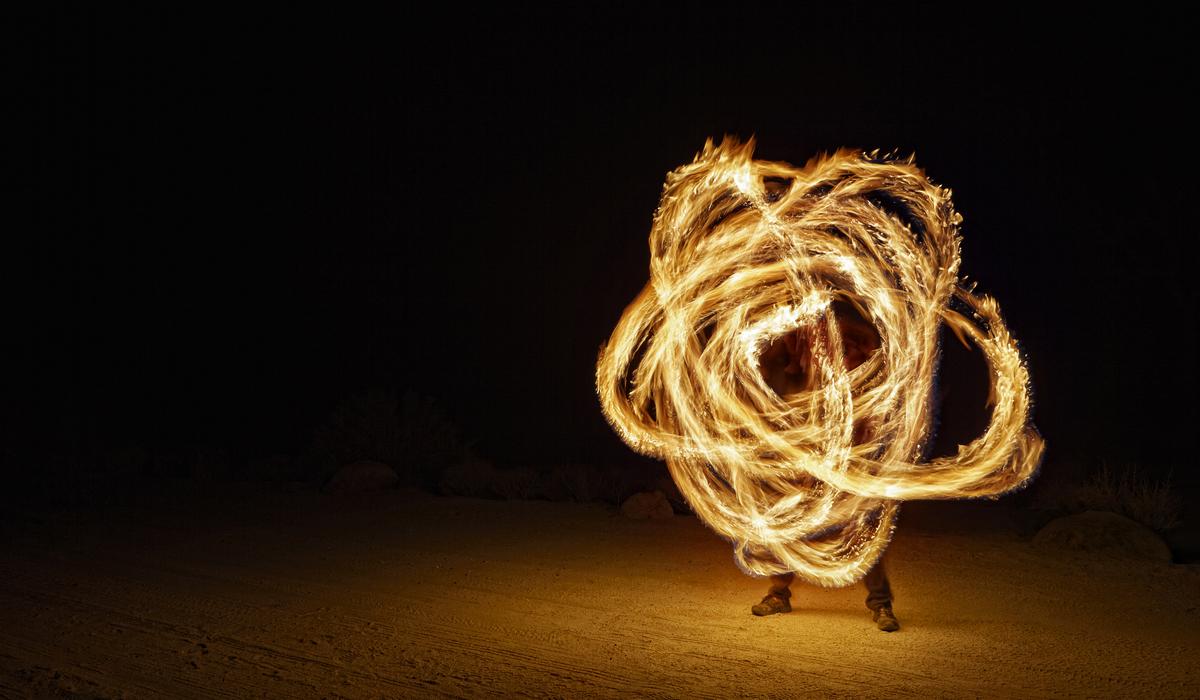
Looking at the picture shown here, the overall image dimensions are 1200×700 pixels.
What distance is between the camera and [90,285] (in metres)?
47.7

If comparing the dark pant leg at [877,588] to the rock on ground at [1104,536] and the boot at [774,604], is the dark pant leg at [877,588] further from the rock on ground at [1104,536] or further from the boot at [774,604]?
the rock on ground at [1104,536]

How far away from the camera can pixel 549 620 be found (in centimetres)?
779

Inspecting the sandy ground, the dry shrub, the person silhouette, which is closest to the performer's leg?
the sandy ground

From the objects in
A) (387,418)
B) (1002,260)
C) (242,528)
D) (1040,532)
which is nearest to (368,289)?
(1002,260)

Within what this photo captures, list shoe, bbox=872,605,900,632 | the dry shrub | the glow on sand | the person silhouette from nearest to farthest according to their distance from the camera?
1. shoe, bbox=872,605,900,632
2. the person silhouette
3. the glow on sand
4. the dry shrub

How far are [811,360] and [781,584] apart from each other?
5.65ft

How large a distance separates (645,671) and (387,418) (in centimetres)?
1337

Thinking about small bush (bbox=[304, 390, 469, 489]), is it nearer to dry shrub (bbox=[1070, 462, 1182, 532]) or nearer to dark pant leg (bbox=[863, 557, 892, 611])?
dry shrub (bbox=[1070, 462, 1182, 532])

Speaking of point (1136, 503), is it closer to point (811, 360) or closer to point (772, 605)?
point (811, 360)

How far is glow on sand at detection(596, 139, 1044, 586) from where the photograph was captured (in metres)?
8.24

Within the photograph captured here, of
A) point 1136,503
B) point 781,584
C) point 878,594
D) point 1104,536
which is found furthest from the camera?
point 1136,503

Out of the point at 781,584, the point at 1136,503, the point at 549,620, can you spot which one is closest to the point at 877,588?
the point at 781,584

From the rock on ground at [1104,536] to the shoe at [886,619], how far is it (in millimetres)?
3731

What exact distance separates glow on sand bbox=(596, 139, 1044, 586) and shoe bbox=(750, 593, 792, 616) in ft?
0.68
